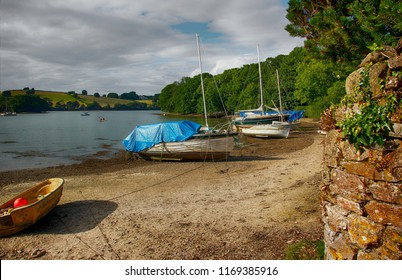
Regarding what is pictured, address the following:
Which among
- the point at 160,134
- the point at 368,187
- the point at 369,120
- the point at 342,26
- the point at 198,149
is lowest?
the point at 198,149

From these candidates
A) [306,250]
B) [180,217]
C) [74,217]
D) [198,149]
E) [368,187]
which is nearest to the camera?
[368,187]

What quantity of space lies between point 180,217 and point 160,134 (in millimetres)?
14173

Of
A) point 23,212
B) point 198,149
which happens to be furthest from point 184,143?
point 23,212

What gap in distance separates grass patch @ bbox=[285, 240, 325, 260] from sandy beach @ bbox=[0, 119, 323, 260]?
36 centimetres

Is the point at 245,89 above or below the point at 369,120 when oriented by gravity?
above

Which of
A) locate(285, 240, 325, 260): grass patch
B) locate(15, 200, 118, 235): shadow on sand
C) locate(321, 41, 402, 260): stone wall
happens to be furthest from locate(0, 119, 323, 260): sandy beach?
locate(321, 41, 402, 260): stone wall

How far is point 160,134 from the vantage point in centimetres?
2548

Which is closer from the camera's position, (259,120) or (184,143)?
(184,143)

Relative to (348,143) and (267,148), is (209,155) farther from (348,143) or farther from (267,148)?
(348,143)

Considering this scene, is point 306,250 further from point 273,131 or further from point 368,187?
point 273,131

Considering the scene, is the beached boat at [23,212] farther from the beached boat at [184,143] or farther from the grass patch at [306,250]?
the beached boat at [184,143]

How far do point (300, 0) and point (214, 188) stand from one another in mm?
9595
